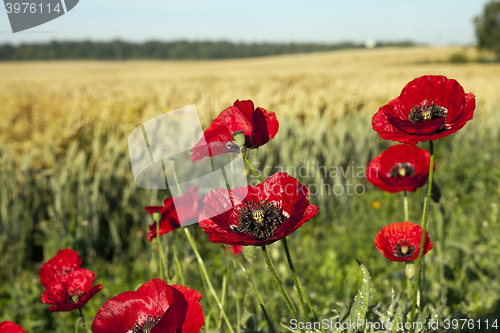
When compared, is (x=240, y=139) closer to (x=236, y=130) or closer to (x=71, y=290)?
(x=236, y=130)

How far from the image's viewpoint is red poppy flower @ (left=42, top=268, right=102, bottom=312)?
29.1 inches

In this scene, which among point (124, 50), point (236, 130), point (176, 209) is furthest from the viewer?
point (124, 50)

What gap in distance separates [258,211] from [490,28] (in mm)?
33800

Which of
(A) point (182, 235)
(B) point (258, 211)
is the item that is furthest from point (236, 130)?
(A) point (182, 235)

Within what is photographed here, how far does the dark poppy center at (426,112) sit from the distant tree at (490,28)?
1289 inches

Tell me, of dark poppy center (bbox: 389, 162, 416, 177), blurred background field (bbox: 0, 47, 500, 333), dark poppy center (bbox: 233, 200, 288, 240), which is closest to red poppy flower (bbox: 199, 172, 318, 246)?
dark poppy center (bbox: 233, 200, 288, 240)

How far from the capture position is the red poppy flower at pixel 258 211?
1.71ft

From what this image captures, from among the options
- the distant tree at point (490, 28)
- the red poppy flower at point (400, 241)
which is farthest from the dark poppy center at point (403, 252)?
the distant tree at point (490, 28)

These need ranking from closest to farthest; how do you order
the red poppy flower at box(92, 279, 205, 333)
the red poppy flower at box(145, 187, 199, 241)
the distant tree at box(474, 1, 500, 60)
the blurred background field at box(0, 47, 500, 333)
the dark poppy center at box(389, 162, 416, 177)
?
1. the red poppy flower at box(92, 279, 205, 333)
2. the red poppy flower at box(145, 187, 199, 241)
3. the dark poppy center at box(389, 162, 416, 177)
4. the blurred background field at box(0, 47, 500, 333)
5. the distant tree at box(474, 1, 500, 60)

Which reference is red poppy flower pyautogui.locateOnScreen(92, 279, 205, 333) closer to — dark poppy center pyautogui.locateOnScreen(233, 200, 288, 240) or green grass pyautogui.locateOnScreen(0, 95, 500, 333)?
dark poppy center pyautogui.locateOnScreen(233, 200, 288, 240)

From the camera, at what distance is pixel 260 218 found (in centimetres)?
56

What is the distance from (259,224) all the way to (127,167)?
216 centimetres

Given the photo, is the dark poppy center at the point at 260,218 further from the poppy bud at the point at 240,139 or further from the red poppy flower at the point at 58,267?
the red poppy flower at the point at 58,267

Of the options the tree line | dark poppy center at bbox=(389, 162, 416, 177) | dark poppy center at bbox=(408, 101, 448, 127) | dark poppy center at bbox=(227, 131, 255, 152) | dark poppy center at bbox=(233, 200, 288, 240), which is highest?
the tree line
